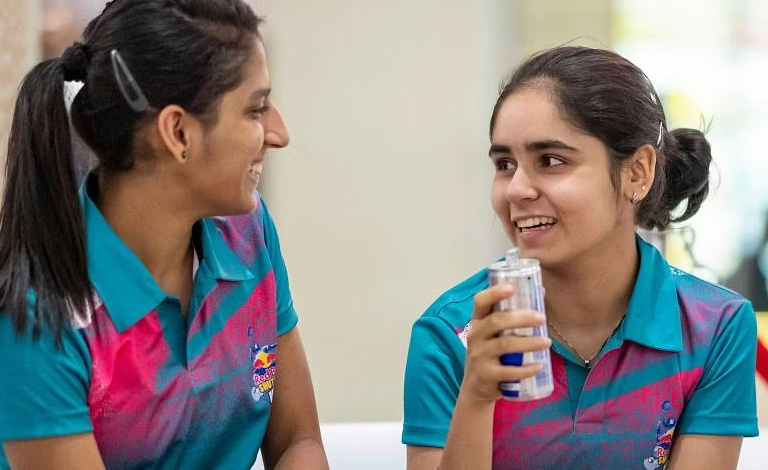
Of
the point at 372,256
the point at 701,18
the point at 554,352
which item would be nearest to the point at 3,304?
the point at 554,352

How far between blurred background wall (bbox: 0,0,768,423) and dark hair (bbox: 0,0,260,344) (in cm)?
196

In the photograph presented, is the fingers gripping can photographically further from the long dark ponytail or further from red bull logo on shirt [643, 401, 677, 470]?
the long dark ponytail

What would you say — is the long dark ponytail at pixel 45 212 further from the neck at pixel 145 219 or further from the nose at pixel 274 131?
the nose at pixel 274 131

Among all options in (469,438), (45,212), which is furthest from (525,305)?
(45,212)

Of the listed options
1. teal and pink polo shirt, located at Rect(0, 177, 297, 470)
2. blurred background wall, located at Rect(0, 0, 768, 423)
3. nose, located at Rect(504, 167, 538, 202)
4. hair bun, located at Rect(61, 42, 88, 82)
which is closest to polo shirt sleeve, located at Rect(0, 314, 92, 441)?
teal and pink polo shirt, located at Rect(0, 177, 297, 470)

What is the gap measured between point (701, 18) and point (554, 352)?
82.3 inches

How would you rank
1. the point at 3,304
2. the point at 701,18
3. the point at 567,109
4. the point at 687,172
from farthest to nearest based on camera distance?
the point at 701,18
the point at 687,172
the point at 567,109
the point at 3,304

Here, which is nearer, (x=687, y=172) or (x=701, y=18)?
(x=687, y=172)

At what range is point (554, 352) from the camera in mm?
1354

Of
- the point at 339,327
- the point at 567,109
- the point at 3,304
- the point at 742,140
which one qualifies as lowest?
the point at 339,327

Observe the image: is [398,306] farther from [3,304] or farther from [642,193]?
[3,304]

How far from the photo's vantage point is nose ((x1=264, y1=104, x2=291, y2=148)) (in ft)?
4.24

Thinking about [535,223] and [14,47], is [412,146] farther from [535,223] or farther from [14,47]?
[535,223]

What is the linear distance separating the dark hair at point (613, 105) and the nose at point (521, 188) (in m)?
0.09
